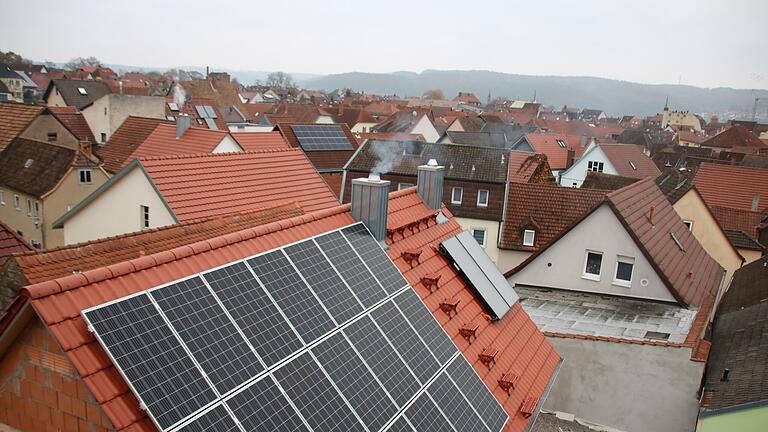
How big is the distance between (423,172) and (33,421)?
29.7 ft

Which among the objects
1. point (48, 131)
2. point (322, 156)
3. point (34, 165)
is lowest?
point (34, 165)

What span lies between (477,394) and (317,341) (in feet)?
10.0

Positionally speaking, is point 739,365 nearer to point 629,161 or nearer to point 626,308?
point 626,308

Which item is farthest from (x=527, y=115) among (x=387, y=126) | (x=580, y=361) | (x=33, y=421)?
(x=33, y=421)

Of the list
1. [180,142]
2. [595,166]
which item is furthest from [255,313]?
[595,166]

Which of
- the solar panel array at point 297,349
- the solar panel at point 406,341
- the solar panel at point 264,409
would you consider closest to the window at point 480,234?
the solar panel array at point 297,349

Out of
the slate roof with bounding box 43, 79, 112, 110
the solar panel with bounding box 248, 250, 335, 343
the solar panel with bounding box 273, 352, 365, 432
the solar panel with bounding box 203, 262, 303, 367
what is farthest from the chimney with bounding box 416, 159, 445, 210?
the slate roof with bounding box 43, 79, 112, 110

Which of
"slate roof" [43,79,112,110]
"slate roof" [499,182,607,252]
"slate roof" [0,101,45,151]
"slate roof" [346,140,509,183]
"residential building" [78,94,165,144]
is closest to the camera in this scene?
"slate roof" [499,182,607,252]

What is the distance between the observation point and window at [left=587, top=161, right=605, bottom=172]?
46244mm

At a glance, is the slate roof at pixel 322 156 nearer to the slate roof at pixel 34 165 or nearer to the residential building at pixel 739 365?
the slate roof at pixel 34 165

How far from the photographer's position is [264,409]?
5.93 metres

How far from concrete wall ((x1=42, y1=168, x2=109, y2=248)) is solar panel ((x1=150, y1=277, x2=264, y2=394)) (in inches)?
959

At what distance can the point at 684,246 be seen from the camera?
21.4m

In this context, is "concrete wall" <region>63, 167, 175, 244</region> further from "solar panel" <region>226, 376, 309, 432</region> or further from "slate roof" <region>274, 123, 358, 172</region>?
"slate roof" <region>274, 123, 358, 172</region>
